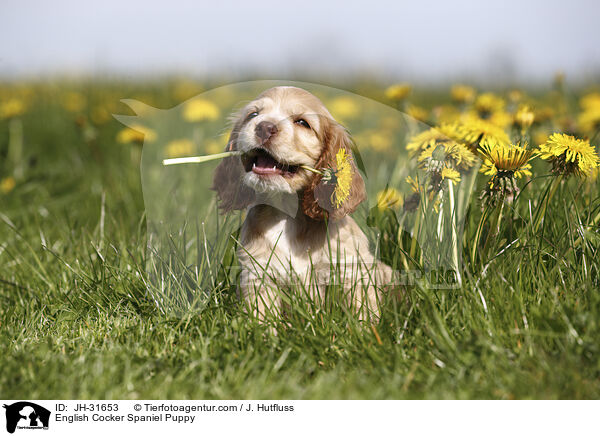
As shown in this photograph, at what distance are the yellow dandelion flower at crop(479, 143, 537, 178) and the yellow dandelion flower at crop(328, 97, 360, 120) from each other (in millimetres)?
545

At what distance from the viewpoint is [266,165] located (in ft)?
7.16

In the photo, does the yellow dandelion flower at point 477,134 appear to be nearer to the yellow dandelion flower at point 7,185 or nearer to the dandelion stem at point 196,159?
the dandelion stem at point 196,159

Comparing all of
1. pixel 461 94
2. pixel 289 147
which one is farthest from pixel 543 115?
pixel 289 147

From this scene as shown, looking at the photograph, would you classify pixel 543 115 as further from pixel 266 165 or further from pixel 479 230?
pixel 266 165

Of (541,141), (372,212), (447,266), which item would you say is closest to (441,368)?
(447,266)

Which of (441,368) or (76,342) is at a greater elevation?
(441,368)

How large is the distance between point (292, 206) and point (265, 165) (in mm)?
266

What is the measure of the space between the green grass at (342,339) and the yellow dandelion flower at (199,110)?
0.77 m

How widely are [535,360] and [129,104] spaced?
180 cm

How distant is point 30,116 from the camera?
621 centimetres

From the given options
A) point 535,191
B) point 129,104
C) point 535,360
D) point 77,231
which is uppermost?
point 129,104

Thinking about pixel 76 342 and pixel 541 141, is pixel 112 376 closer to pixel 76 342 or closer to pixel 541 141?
pixel 76 342

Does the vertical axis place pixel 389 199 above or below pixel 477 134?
below
